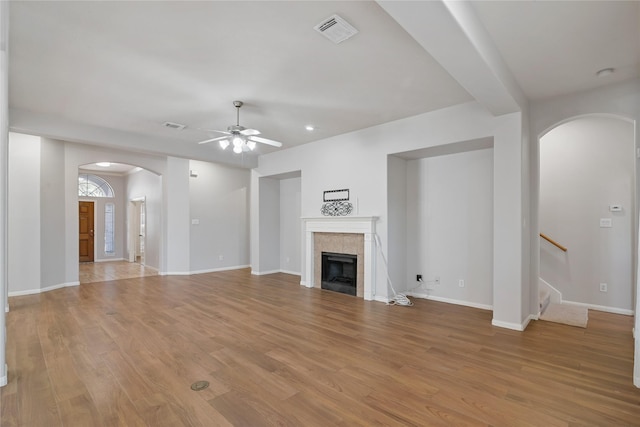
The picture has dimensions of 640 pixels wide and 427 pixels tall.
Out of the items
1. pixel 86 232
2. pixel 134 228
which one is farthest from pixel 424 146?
pixel 86 232

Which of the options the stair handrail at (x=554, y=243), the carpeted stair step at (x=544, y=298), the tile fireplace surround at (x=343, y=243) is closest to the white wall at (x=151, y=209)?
the tile fireplace surround at (x=343, y=243)

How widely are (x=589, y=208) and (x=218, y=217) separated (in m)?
7.52

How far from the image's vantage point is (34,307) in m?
4.65

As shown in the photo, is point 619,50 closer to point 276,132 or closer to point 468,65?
point 468,65

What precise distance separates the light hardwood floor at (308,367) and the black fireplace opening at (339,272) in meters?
0.99

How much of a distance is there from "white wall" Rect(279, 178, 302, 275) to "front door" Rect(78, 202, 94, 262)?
22.2ft

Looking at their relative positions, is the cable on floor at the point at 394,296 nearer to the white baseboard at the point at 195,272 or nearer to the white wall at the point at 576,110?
the white wall at the point at 576,110

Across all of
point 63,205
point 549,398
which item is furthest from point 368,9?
point 63,205

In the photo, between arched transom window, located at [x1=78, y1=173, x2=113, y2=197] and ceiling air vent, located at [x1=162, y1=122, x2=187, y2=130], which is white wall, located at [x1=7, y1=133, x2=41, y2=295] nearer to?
ceiling air vent, located at [x1=162, y1=122, x2=187, y2=130]

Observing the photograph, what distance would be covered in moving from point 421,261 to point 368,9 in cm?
406

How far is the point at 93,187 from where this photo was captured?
10.3 metres

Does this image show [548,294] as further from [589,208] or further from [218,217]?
[218,217]

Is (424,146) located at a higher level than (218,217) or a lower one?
higher

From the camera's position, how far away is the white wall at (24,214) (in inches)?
211
